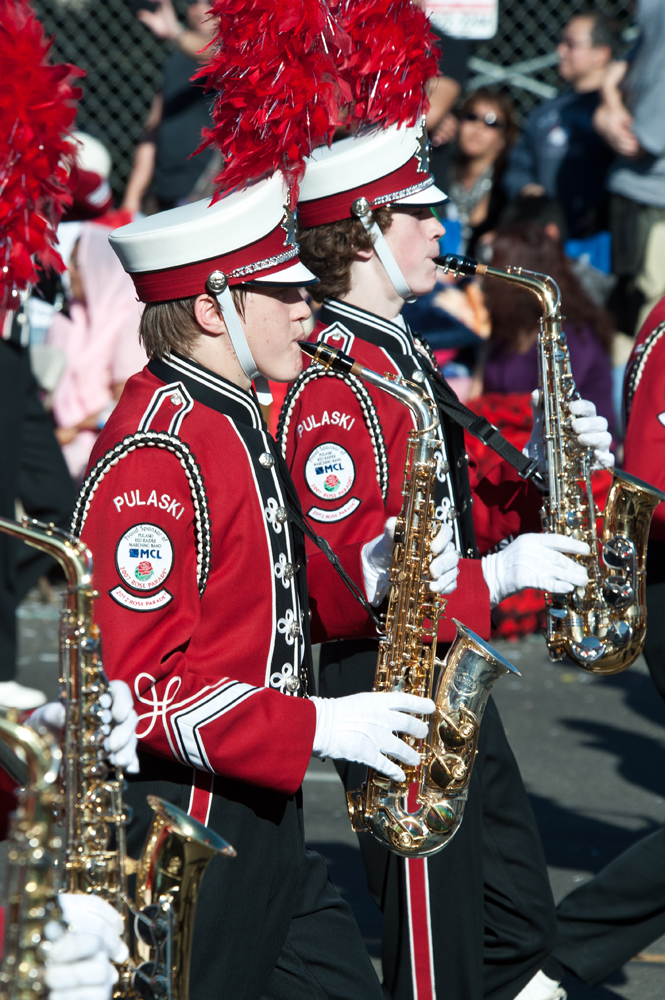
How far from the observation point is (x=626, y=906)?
3717 millimetres

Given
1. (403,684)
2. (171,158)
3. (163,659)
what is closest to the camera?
(163,659)

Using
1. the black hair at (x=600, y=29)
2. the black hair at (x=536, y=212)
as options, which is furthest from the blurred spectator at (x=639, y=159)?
the black hair at (x=536, y=212)

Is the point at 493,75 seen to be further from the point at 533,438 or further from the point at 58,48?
the point at 533,438

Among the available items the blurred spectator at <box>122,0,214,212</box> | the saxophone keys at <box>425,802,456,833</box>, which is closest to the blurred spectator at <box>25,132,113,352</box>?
the blurred spectator at <box>122,0,214,212</box>

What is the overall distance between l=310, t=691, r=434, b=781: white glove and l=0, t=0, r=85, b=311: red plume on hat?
980 mm

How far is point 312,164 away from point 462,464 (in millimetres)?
836


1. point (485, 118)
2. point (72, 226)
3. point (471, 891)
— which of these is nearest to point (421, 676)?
point (471, 891)

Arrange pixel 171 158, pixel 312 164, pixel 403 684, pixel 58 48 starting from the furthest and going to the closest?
pixel 58 48, pixel 171 158, pixel 312 164, pixel 403 684

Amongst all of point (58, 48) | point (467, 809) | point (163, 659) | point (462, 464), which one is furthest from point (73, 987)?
point (58, 48)

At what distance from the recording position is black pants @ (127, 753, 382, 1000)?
2463 mm

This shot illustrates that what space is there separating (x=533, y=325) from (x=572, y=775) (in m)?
2.86

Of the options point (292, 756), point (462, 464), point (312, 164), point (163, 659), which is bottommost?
point (292, 756)

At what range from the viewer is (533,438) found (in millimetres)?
3609

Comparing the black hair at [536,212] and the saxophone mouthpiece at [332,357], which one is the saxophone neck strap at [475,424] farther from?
the black hair at [536,212]
